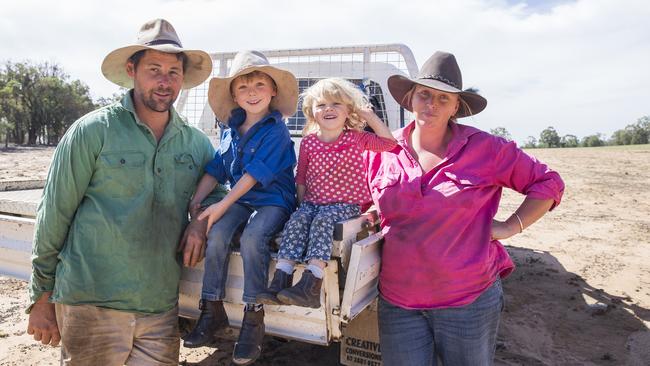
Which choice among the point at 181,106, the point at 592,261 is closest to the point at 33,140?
the point at 181,106

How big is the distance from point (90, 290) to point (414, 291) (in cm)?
146

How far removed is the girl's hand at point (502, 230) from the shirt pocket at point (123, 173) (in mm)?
1679

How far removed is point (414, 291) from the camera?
221 centimetres

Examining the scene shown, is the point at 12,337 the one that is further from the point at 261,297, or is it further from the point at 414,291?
the point at 414,291

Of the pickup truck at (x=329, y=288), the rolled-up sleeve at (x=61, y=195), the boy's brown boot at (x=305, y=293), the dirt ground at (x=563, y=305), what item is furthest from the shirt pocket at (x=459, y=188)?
the rolled-up sleeve at (x=61, y=195)

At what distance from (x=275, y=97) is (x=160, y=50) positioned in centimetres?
76

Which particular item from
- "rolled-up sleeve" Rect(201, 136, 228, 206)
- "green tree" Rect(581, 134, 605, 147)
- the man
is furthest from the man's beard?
"green tree" Rect(581, 134, 605, 147)

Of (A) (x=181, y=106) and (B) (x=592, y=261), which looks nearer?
(A) (x=181, y=106)

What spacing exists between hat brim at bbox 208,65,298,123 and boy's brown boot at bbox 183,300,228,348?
116cm

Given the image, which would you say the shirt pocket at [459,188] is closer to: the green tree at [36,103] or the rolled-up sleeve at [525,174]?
the rolled-up sleeve at [525,174]

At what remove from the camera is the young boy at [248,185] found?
220 cm

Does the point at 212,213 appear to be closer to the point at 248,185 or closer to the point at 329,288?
the point at 248,185

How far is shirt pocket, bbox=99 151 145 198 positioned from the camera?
7.20 ft

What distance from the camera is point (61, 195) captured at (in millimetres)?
2127
